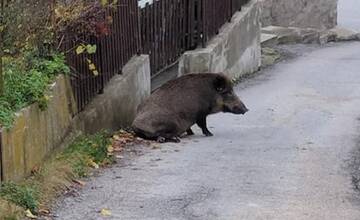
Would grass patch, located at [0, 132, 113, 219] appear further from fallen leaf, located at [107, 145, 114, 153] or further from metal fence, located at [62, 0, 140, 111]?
metal fence, located at [62, 0, 140, 111]

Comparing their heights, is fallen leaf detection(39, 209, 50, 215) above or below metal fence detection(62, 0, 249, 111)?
below

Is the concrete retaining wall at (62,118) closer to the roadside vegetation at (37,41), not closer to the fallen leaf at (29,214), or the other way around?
the roadside vegetation at (37,41)

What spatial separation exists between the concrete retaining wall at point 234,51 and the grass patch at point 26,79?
6486 millimetres

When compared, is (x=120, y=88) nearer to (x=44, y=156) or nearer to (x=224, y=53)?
(x=44, y=156)

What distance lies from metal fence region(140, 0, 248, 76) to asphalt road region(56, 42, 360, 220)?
160cm

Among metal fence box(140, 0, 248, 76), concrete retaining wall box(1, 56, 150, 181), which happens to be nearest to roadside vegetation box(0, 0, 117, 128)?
concrete retaining wall box(1, 56, 150, 181)

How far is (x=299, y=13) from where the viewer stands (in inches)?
1012

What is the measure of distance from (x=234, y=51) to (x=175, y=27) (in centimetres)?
286

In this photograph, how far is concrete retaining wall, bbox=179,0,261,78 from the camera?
15180 mm

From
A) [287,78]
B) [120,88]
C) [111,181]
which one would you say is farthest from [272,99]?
[111,181]

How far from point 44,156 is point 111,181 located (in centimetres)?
66

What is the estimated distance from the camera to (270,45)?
77.5 ft

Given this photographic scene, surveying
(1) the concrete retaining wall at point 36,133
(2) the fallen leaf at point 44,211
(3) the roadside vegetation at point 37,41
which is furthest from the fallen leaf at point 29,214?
(3) the roadside vegetation at point 37,41

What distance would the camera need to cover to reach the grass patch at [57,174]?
6.58 metres
